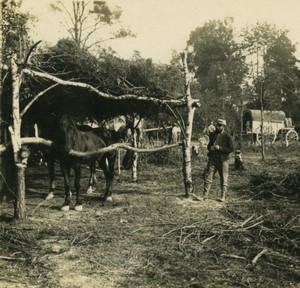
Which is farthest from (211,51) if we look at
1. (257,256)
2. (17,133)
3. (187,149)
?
(257,256)

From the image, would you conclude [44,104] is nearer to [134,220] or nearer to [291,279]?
[134,220]

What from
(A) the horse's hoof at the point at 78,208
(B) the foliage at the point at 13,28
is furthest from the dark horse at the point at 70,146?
(B) the foliage at the point at 13,28

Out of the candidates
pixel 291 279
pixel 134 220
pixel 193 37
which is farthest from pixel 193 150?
→ pixel 193 37

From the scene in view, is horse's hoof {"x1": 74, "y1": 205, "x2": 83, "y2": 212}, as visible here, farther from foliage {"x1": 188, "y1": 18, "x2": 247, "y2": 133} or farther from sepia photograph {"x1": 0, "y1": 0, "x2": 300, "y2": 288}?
foliage {"x1": 188, "y1": 18, "x2": 247, "y2": 133}

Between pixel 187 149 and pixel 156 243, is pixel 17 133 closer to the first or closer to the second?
pixel 156 243

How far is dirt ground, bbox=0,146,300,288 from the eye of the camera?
16.6 ft

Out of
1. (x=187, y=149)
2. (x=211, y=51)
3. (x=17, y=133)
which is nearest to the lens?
(x=17, y=133)

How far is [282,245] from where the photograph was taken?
6.30m

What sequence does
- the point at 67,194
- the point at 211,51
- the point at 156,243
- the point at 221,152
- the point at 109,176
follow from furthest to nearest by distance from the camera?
the point at 211,51
the point at 109,176
the point at 221,152
the point at 67,194
the point at 156,243

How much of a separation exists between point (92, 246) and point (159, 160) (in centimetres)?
1266

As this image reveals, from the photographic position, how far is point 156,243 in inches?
257

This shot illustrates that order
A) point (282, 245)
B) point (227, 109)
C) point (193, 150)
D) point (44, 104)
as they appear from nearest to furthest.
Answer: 1. point (282, 245)
2. point (44, 104)
3. point (193, 150)
4. point (227, 109)

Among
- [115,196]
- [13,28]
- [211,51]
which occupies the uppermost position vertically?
[211,51]

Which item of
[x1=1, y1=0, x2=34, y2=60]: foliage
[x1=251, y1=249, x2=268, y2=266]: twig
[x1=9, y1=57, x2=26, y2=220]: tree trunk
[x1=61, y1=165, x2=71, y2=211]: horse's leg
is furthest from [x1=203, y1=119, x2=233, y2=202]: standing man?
[x1=1, y1=0, x2=34, y2=60]: foliage
